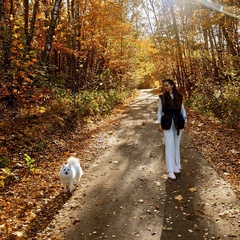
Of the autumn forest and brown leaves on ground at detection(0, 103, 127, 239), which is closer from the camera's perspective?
brown leaves on ground at detection(0, 103, 127, 239)

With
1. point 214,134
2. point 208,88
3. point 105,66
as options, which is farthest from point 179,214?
point 105,66

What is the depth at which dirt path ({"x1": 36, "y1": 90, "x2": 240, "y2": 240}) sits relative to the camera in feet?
13.9

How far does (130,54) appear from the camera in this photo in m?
23.6

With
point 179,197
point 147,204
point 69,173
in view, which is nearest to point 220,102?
point 179,197

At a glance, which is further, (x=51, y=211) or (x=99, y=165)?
(x=99, y=165)

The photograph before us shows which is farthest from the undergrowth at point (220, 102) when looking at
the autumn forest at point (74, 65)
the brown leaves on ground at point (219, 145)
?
the brown leaves on ground at point (219, 145)

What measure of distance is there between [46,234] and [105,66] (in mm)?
17713

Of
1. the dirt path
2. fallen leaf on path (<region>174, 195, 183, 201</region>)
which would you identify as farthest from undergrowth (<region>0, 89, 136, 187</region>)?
fallen leaf on path (<region>174, 195, 183, 201</region>)

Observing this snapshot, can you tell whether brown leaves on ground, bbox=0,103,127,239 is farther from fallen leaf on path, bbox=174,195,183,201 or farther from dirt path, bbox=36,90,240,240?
fallen leaf on path, bbox=174,195,183,201

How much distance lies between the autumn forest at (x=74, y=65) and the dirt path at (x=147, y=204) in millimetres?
1483

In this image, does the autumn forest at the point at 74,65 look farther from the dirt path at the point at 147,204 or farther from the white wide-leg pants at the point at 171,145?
the white wide-leg pants at the point at 171,145

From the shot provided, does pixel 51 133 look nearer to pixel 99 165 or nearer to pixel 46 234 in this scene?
pixel 99 165

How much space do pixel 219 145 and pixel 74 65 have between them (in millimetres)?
8296

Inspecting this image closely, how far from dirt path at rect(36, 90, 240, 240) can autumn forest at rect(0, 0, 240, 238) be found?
1483 millimetres
